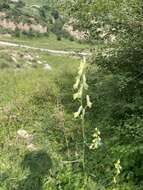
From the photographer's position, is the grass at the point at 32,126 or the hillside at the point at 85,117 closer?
the grass at the point at 32,126

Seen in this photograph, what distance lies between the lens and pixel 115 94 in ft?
45.0

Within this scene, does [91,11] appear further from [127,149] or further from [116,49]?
[127,149]

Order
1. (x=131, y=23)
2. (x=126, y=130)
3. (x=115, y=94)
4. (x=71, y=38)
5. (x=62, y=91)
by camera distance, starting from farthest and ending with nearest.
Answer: (x=71, y=38) → (x=62, y=91) → (x=115, y=94) → (x=131, y=23) → (x=126, y=130)

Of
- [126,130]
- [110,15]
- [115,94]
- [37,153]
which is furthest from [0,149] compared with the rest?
[110,15]

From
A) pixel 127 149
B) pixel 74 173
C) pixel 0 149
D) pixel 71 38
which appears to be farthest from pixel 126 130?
pixel 71 38

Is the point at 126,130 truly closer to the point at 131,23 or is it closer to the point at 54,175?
the point at 54,175

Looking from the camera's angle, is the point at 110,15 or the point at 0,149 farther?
the point at 110,15

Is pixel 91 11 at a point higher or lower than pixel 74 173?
higher

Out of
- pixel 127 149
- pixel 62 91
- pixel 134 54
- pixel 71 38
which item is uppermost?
pixel 134 54

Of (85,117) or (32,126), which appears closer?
(32,126)

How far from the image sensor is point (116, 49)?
14.2 metres

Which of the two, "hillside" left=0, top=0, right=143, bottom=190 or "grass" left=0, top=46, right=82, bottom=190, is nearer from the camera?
"grass" left=0, top=46, right=82, bottom=190

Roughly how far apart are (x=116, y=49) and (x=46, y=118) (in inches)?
106

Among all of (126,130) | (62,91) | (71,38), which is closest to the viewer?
(126,130)
